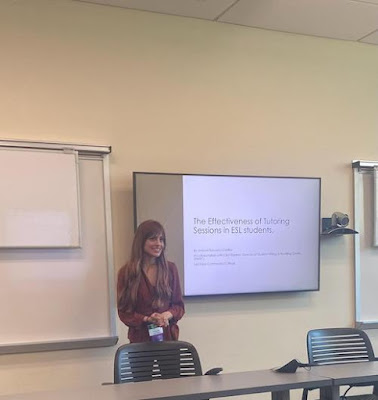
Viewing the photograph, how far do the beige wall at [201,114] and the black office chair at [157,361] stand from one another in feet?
2.96

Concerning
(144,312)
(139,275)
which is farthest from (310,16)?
(144,312)

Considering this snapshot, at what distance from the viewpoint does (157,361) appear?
8.63 feet

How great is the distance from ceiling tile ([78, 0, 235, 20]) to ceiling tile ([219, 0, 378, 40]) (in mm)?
109

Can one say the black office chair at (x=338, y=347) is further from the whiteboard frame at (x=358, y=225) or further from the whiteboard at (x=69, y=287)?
the whiteboard at (x=69, y=287)

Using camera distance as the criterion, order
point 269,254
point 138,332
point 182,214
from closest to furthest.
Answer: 1. point 138,332
2. point 182,214
3. point 269,254

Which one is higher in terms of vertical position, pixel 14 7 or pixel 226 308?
pixel 14 7

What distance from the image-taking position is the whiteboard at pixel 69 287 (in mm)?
3191

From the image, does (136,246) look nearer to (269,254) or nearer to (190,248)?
(190,248)

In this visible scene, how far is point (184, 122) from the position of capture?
3.72m

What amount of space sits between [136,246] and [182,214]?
0.61m

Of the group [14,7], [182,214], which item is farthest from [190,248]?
[14,7]

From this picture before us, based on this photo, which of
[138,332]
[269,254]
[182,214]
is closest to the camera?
[138,332]

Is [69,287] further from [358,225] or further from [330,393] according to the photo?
[358,225]

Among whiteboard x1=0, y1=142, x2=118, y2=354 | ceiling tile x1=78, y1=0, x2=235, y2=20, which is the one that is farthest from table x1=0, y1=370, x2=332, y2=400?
ceiling tile x1=78, y1=0, x2=235, y2=20
